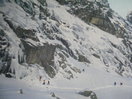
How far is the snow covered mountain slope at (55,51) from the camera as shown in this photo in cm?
2978

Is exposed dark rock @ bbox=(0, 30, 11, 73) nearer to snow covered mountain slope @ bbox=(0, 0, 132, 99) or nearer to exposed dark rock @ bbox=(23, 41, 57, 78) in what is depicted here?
snow covered mountain slope @ bbox=(0, 0, 132, 99)

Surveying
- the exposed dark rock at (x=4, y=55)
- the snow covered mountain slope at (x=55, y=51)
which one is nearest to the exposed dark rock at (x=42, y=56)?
the snow covered mountain slope at (x=55, y=51)

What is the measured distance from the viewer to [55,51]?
39500 millimetres

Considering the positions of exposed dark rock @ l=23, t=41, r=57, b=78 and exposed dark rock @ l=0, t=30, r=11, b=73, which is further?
exposed dark rock @ l=23, t=41, r=57, b=78

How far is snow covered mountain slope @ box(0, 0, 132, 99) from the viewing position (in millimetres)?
29781

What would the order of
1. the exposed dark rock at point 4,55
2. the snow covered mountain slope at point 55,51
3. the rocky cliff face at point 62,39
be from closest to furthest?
the exposed dark rock at point 4,55, the snow covered mountain slope at point 55,51, the rocky cliff face at point 62,39

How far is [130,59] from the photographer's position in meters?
62.8

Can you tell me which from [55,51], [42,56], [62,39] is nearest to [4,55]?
[42,56]

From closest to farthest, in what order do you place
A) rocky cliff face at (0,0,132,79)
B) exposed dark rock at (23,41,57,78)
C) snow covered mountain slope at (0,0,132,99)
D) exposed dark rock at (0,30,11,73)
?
exposed dark rock at (0,30,11,73)
snow covered mountain slope at (0,0,132,99)
rocky cliff face at (0,0,132,79)
exposed dark rock at (23,41,57,78)

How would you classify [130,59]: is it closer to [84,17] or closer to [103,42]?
[103,42]

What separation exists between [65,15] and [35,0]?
14090 mm

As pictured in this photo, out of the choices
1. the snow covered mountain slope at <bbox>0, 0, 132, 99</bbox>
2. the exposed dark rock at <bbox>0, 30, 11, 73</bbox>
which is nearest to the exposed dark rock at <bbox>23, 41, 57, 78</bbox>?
the snow covered mountain slope at <bbox>0, 0, 132, 99</bbox>

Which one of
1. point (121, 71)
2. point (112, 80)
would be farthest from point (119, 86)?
point (121, 71)

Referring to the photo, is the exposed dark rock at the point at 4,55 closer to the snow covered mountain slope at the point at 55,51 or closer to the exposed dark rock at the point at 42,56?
the snow covered mountain slope at the point at 55,51
